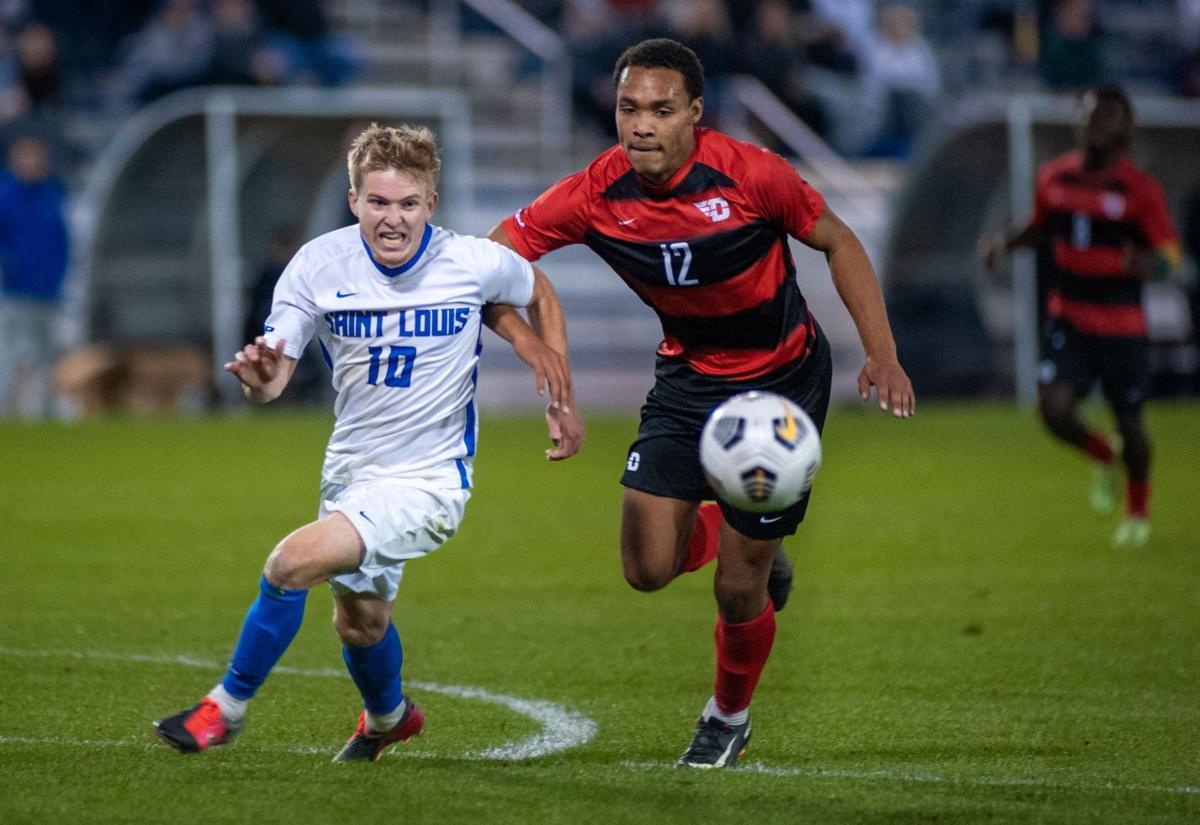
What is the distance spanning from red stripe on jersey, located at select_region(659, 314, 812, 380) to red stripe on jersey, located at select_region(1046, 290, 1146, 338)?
516 centimetres

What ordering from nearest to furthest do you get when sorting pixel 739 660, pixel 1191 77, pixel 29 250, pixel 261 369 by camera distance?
1. pixel 261 369
2. pixel 739 660
3. pixel 29 250
4. pixel 1191 77

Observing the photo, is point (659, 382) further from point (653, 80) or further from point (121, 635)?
point (121, 635)

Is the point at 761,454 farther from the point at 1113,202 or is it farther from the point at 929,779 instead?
the point at 1113,202

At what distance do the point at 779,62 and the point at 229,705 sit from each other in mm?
18062

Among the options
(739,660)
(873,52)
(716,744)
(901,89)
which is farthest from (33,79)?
(716,744)

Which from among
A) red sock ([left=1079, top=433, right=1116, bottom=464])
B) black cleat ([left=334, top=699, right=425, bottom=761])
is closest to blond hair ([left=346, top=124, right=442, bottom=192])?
black cleat ([left=334, top=699, right=425, bottom=761])

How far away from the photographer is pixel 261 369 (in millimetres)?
4848

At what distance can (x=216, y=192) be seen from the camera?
18906 millimetres

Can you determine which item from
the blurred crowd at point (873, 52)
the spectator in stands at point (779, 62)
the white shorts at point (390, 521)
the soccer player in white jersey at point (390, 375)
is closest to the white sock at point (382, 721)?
the soccer player in white jersey at point (390, 375)

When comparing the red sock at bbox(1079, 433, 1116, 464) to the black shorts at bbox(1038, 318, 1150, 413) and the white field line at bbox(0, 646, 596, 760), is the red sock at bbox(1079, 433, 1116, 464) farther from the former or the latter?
the white field line at bbox(0, 646, 596, 760)

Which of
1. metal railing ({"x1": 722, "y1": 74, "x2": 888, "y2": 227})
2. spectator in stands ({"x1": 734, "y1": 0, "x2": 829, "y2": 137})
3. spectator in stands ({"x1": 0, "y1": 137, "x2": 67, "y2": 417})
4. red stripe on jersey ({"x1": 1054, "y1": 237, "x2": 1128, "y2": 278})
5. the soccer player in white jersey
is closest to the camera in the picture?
the soccer player in white jersey

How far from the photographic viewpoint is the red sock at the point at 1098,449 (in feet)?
35.2

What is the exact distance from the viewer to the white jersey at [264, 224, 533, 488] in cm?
525

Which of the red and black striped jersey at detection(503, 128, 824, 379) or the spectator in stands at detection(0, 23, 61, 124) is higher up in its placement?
the red and black striped jersey at detection(503, 128, 824, 379)
